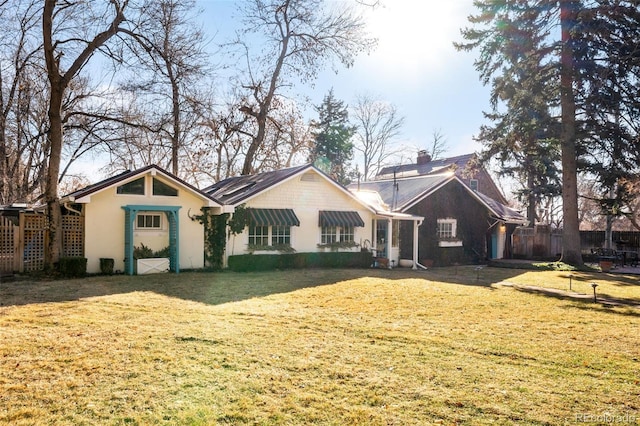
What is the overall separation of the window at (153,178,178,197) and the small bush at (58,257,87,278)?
11.8ft

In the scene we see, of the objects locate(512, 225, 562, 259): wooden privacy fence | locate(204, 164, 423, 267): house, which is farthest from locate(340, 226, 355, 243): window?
locate(512, 225, 562, 259): wooden privacy fence

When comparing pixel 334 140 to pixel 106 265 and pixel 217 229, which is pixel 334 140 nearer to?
pixel 217 229

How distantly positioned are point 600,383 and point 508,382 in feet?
3.90

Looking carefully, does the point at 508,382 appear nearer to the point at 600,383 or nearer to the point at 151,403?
the point at 600,383

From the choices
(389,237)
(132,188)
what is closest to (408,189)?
(389,237)

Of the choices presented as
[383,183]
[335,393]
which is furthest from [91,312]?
[383,183]

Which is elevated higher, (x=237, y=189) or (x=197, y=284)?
(x=237, y=189)

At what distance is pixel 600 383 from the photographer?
17.6 ft

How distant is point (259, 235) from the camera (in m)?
18.2

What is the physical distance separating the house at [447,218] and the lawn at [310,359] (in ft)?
33.7

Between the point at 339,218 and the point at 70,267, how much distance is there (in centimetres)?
1077

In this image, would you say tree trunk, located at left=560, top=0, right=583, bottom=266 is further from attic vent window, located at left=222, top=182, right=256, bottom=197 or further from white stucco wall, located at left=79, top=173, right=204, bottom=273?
white stucco wall, located at left=79, top=173, right=204, bottom=273

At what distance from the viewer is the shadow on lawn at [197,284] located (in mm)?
10634

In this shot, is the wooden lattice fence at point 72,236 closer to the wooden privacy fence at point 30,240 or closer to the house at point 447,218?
the wooden privacy fence at point 30,240
